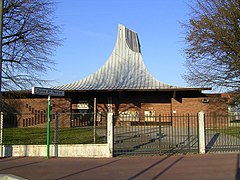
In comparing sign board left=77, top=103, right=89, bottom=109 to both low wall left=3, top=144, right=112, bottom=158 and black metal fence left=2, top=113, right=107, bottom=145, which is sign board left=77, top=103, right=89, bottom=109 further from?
low wall left=3, top=144, right=112, bottom=158

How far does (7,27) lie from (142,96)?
17.6 metres

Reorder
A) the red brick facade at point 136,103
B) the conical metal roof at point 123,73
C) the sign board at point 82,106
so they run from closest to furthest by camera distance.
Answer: the red brick facade at point 136,103, the conical metal roof at point 123,73, the sign board at point 82,106

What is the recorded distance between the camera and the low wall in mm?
13781

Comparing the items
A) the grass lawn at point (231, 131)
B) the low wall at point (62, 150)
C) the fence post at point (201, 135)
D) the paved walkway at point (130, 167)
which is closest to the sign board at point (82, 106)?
the grass lawn at point (231, 131)

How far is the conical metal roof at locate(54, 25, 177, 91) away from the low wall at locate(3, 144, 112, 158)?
64.5ft

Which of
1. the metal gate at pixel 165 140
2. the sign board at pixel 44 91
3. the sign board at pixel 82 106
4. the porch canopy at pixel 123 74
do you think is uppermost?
the porch canopy at pixel 123 74

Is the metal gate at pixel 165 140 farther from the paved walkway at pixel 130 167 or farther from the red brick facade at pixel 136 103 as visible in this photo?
the red brick facade at pixel 136 103

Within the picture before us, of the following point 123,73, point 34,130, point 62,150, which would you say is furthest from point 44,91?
point 123,73

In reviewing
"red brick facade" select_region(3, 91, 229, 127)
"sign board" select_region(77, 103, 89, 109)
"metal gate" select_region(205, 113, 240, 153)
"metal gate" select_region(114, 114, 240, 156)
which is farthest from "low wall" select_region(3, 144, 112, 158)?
"sign board" select_region(77, 103, 89, 109)

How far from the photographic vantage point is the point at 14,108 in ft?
107

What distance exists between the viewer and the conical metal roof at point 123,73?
34.4 meters

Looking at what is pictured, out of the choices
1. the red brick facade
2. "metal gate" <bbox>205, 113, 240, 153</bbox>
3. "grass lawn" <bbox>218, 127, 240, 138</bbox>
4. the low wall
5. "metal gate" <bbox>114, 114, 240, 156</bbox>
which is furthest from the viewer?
the red brick facade

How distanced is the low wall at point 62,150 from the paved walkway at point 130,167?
2.01 feet

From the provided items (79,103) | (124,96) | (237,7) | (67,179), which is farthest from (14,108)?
(67,179)
